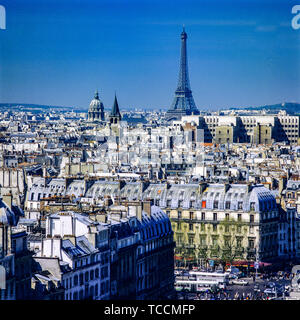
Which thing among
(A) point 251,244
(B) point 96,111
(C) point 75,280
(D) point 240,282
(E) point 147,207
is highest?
(B) point 96,111

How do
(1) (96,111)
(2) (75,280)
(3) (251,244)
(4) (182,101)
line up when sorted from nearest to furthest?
(2) (75,280)
(3) (251,244)
(1) (96,111)
(4) (182,101)

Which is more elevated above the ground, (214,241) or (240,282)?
(214,241)

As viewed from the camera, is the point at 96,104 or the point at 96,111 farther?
the point at 96,104

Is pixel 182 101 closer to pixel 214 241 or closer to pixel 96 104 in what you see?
pixel 96 104

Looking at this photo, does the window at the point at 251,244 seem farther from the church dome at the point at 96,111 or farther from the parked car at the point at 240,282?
the church dome at the point at 96,111

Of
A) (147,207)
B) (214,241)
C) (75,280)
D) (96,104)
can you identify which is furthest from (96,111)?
(75,280)

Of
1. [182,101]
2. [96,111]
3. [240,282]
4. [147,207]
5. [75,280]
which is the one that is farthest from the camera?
[182,101]

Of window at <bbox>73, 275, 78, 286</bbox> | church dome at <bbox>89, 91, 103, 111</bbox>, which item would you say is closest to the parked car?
window at <bbox>73, 275, 78, 286</bbox>

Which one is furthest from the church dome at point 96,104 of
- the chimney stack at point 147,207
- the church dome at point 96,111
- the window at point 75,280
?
the window at point 75,280

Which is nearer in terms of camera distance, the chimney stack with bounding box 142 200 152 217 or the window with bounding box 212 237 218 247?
the chimney stack with bounding box 142 200 152 217

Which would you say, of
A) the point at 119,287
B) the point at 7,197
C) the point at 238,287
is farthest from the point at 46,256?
the point at 238,287

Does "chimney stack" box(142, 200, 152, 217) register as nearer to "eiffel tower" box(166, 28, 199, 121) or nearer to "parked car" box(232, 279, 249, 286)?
"parked car" box(232, 279, 249, 286)
